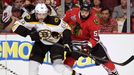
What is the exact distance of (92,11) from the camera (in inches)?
332

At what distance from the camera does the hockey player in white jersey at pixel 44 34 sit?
7.20 meters

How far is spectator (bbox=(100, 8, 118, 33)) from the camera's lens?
8539 millimetres

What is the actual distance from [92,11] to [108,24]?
34cm

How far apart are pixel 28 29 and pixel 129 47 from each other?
1815 mm

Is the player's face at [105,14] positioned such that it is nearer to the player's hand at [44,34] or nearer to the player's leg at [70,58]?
the player's leg at [70,58]

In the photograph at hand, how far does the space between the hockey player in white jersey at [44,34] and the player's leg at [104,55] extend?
0.72 meters

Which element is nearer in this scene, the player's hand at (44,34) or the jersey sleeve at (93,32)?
the player's hand at (44,34)

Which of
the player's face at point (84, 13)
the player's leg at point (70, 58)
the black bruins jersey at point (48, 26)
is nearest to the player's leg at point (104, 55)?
the player's leg at point (70, 58)

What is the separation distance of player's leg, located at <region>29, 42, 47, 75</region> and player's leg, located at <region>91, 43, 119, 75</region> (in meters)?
0.89

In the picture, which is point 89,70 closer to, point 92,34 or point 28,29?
point 92,34

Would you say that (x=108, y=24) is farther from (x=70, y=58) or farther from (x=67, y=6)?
(x=70, y=58)

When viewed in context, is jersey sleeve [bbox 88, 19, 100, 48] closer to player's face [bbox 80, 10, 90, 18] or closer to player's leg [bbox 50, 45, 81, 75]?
player's face [bbox 80, 10, 90, 18]

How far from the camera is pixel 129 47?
837cm

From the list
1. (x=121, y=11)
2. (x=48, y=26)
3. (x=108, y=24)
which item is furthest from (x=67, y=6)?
(x=48, y=26)
